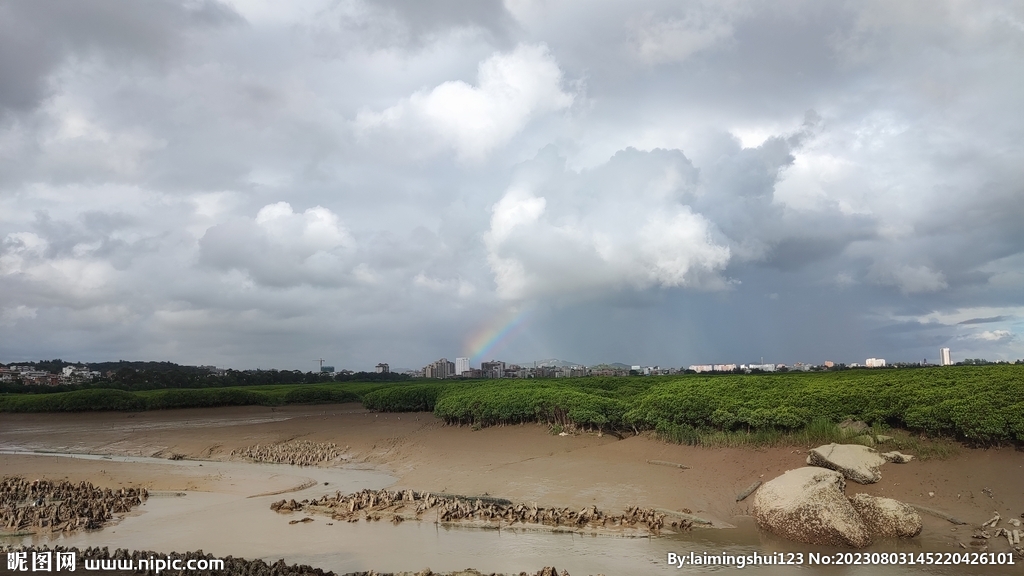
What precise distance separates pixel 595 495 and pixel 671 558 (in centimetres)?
506

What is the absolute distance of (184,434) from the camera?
3441 centimetres

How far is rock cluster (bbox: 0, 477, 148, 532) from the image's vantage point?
47.9ft

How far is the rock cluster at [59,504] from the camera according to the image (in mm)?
14586

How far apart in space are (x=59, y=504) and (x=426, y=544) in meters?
10.9

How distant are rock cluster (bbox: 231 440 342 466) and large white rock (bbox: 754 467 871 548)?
19643 millimetres

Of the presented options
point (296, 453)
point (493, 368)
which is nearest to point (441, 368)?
point (493, 368)

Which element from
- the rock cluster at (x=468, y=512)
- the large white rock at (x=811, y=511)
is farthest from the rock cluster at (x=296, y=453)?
the large white rock at (x=811, y=511)

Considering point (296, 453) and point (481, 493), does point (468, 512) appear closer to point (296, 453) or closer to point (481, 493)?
point (481, 493)

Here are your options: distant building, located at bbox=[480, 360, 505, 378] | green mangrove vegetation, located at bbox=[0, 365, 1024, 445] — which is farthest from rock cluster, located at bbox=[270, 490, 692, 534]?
distant building, located at bbox=[480, 360, 505, 378]

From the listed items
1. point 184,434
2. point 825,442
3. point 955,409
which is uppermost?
point 955,409

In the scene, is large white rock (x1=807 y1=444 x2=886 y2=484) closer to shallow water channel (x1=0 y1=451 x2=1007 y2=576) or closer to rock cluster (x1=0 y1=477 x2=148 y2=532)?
shallow water channel (x1=0 y1=451 x2=1007 y2=576)

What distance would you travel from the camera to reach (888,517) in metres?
11.7

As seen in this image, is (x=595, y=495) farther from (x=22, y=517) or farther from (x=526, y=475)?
(x=22, y=517)

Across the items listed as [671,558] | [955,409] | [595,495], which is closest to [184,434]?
[595,495]
